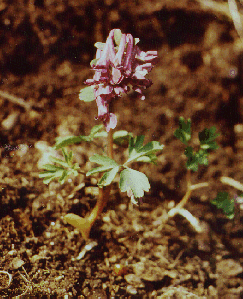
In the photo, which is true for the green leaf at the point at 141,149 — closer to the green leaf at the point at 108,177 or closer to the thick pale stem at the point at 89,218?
the green leaf at the point at 108,177

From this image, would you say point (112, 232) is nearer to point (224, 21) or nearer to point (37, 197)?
point (37, 197)

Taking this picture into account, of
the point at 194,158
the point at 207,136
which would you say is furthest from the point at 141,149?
the point at 207,136

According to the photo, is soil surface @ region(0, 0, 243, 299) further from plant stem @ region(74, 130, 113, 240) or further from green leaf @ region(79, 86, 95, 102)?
green leaf @ region(79, 86, 95, 102)

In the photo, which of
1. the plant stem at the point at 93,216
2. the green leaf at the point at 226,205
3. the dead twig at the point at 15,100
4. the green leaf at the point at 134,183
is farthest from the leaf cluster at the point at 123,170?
the dead twig at the point at 15,100

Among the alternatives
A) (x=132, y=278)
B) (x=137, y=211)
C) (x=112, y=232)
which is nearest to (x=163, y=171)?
(x=137, y=211)

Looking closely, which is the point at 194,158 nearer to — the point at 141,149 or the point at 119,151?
the point at 141,149
